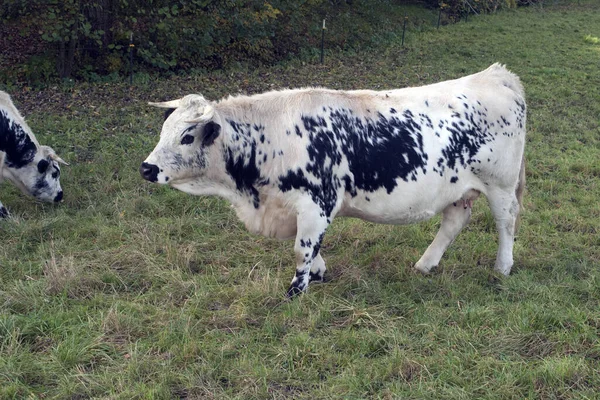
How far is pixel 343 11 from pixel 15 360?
707 inches

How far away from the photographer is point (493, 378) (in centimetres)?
415

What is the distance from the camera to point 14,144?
760 centimetres

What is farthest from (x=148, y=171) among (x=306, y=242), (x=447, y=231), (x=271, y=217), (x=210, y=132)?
(x=447, y=231)

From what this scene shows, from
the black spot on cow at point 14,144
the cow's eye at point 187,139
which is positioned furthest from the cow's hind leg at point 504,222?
the black spot on cow at point 14,144

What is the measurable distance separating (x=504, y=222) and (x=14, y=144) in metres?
5.62

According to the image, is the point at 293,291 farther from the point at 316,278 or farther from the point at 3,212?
the point at 3,212

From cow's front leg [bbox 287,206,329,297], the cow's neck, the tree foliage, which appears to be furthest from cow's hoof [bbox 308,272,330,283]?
the tree foliage

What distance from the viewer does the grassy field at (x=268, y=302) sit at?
13.6 feet

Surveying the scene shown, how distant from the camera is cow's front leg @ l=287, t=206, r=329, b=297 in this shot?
521cm

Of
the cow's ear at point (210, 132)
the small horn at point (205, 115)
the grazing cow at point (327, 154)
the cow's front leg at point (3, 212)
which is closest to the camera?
the small horn at point (205, 115)

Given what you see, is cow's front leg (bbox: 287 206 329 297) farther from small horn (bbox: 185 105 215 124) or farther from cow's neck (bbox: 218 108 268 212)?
small horn (bbox: 185 105 215 124)

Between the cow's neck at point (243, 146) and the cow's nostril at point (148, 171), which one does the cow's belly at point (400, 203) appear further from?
the cow's nostril at point (148, 171)

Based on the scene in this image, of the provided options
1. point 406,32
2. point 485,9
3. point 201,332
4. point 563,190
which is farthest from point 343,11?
point 201,332

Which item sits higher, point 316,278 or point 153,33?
point 153,33
